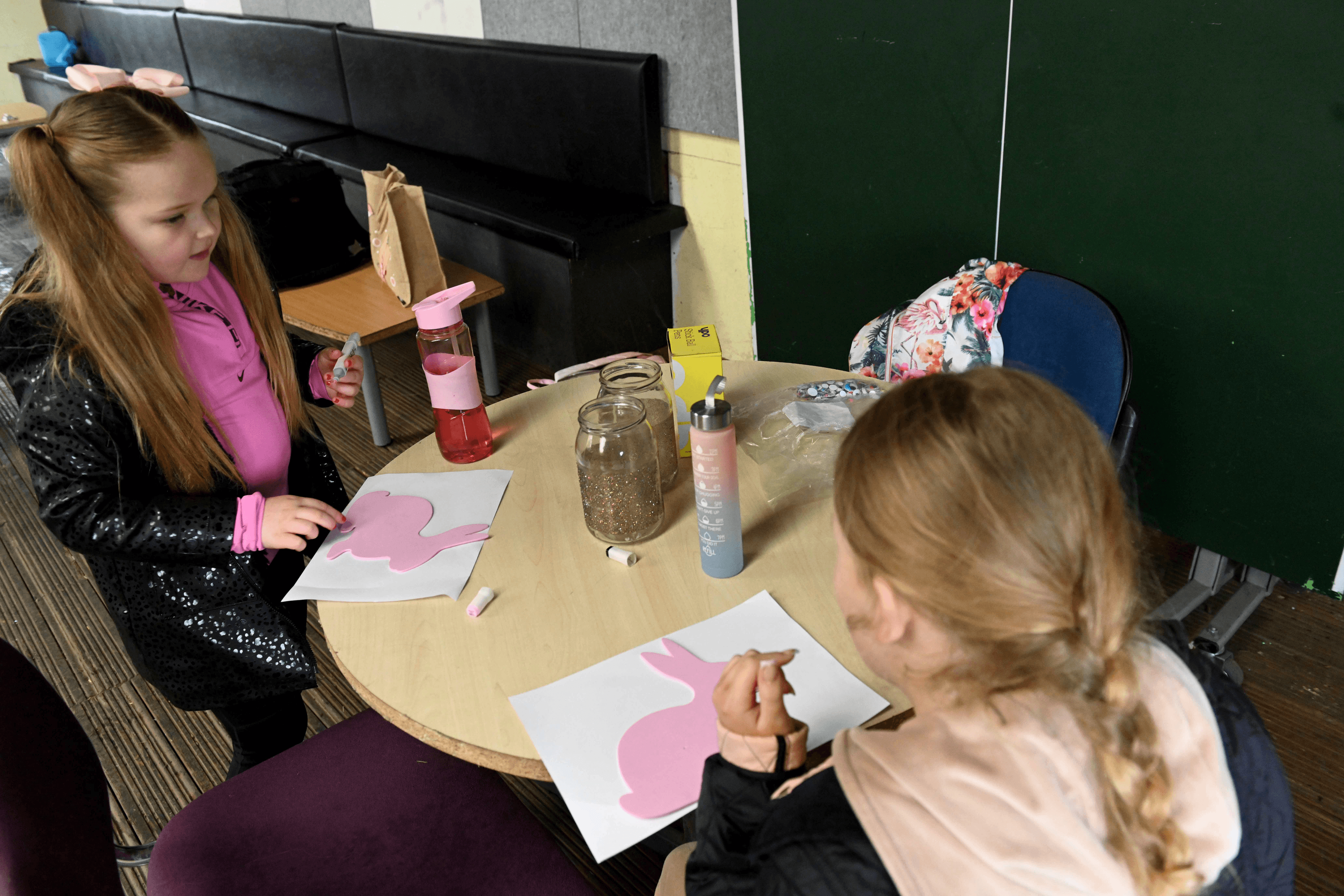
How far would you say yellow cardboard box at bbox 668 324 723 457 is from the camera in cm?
124

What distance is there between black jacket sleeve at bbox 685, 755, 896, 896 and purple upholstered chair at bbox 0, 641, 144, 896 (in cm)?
55


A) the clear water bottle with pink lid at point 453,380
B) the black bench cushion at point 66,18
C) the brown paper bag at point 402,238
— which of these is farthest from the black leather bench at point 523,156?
the black bench cushion at point 66,18

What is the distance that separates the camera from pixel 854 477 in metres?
0.61

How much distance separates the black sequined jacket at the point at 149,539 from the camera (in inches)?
43.7

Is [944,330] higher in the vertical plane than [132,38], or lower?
lower

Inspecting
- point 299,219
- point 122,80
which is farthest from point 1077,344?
point 299,219

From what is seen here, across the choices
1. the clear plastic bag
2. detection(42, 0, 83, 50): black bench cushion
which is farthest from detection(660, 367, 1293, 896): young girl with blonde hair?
detection(42, 0, 83, 50): black bench cushion

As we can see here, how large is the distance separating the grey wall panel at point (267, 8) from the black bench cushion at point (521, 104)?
1.00 m

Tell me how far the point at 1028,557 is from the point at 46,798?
878mm

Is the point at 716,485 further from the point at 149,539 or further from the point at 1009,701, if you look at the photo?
the point at 149,539

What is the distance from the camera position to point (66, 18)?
7098 millimetres

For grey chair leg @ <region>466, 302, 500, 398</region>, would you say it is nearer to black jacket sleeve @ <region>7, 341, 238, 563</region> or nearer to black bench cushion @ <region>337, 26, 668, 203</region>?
black bench cushion @ <region>337, 26, 668, 203</region>

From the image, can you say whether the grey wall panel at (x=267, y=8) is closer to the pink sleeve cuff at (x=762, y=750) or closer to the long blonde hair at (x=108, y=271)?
the long blonde hair at (x=108, y=271)

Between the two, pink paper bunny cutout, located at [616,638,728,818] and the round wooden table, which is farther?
the round wooden table
